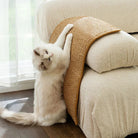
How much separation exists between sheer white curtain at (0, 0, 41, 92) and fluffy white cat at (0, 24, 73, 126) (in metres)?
0.57

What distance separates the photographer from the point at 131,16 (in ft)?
7.33

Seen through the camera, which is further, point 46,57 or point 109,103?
point 46,57

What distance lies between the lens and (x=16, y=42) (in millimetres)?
2258

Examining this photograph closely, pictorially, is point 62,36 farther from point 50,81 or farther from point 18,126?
point 18,126

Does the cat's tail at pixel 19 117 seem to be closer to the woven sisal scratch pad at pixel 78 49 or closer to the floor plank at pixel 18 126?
the floor plank at pixel 18 126

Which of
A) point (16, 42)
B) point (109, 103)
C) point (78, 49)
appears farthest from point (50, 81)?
point (16, 42)

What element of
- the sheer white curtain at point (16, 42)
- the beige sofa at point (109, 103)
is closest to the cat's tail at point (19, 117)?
the beige sofa at point (109, 103)

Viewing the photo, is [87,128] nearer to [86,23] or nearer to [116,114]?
[116,114]

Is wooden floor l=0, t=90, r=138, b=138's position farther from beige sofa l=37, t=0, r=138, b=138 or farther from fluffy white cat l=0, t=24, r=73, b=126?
beige sofa l=37, t=0, r=138, b=138

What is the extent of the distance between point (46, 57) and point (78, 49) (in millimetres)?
213

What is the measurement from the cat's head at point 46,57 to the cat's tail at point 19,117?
379 mm

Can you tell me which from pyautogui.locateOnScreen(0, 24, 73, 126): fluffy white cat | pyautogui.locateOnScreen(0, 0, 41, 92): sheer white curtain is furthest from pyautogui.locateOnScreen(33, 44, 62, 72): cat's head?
pyautogui.locateOnScreen(0, 0, 41, 92): sheer white curtain

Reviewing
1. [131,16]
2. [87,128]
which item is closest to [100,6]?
[131,16]

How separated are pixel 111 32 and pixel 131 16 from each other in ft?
2.57
